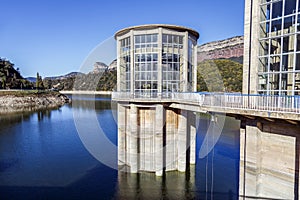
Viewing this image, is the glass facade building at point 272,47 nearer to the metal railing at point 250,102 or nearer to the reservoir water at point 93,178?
the metal railing at point 250,102

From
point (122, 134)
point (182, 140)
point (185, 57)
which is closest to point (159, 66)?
point (185, 57)

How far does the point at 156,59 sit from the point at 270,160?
12.7 m

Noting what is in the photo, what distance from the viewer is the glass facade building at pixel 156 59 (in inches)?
784

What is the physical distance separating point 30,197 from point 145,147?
402 inches

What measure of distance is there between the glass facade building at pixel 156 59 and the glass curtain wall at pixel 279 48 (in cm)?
946

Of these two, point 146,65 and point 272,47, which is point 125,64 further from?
point 272,47

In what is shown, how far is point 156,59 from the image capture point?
20.1m

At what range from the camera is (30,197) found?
16719mm

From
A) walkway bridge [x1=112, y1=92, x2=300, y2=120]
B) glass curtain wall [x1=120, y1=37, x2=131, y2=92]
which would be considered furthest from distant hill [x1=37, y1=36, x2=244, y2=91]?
walkway bridge [x1=112, y1=92, x2=300, y2=120]

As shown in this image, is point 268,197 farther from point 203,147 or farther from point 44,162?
point 44,162

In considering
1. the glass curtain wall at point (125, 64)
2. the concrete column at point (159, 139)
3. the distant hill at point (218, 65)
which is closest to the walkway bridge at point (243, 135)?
the concrete column at point (159, 139)

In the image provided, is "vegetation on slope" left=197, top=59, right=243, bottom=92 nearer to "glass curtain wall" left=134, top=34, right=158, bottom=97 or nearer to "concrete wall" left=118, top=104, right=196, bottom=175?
"concrete wall" left=118, top=104, right=196, bottom=175

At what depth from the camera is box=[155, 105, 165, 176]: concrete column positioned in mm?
19641

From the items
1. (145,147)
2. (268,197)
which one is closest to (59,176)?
(145,147)
